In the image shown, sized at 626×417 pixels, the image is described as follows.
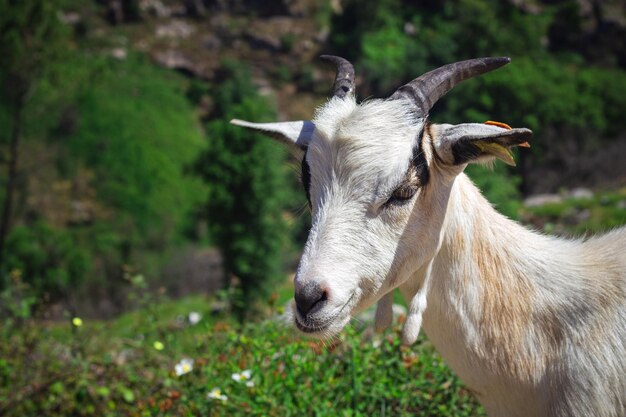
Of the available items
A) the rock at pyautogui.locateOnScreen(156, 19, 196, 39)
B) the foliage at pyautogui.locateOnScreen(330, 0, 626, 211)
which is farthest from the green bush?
the rock at pyautogui.locateOnScreen(156, 19, 196, 39)

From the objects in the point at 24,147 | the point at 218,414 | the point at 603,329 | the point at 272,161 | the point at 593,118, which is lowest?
the point at 24,147

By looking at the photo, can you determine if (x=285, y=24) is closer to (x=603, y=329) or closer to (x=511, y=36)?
(x=511, y=36)

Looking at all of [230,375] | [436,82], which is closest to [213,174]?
[230,375]

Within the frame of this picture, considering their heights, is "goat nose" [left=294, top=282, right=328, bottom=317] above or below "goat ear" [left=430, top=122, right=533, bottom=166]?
below

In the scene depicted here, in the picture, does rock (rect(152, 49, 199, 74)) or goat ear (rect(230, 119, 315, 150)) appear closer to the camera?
goat ear (rect(230, 119, 315, 150))

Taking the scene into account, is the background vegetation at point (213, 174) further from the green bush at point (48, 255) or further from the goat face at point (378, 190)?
the goat face at point (378, 190)

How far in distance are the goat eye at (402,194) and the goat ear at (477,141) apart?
0.24 m

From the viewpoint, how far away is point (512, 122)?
53.6 m

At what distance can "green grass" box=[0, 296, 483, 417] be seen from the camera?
18.1ft

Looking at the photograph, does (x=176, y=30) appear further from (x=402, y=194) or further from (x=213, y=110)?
(x=402, y=194)

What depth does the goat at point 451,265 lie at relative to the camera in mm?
3885

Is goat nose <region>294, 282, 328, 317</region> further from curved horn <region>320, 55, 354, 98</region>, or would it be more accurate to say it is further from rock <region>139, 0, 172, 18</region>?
rock <region>139, 0, 172, 18</region>

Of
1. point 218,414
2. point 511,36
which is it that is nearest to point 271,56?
point 511,36

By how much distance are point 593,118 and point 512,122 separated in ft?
28.5
